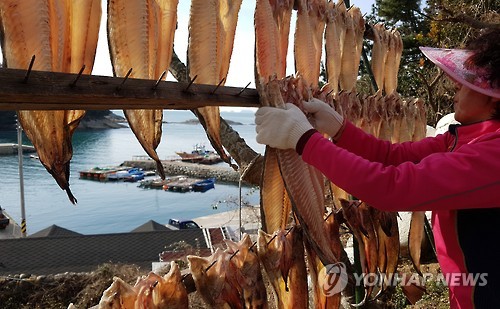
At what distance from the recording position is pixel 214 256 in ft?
6.06

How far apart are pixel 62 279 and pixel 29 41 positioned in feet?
39.3

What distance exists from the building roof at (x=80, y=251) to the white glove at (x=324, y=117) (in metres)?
12.1

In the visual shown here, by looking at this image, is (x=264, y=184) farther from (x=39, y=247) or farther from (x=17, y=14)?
(x=39, y=247)

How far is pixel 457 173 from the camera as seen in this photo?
1508 mm

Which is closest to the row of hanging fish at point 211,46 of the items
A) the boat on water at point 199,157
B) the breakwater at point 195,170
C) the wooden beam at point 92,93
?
the wooden beam at point 92,93

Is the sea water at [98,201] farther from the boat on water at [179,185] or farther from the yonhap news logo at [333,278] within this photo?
the yonhap news logo at [333,278]

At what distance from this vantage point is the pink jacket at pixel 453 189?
1510mm

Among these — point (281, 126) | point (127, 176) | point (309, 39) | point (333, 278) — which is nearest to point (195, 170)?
point (127, 176)

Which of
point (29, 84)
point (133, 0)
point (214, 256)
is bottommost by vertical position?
point (214, 256)

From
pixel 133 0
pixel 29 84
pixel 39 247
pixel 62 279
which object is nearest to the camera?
pixel 29 84

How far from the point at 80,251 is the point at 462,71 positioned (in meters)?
15.0

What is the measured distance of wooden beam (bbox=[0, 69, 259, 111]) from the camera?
1054 millimetres

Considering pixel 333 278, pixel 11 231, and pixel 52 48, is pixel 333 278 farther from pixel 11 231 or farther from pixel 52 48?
pixel 11 231

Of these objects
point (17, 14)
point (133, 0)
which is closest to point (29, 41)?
point (17, 14)
